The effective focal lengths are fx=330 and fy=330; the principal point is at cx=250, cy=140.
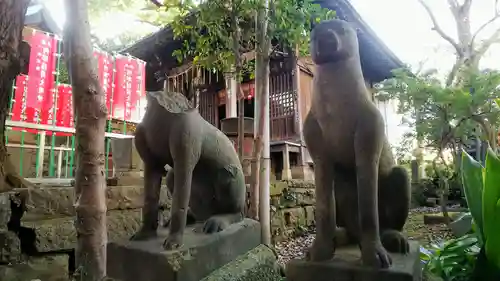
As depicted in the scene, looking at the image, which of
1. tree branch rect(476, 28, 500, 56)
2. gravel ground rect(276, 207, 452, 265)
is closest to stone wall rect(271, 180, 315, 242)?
gravel ground rect(276, 207, 452, 265)

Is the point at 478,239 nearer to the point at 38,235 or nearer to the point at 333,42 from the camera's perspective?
the point at 333,42

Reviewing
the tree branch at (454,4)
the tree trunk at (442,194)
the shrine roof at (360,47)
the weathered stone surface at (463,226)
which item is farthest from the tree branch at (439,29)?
the weathered stone surface at (463,226)

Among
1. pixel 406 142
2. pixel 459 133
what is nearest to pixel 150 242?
pixel 459 133

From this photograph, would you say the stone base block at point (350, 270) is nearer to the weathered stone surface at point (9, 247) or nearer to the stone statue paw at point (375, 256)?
the stone statue paw at point (375, 256)

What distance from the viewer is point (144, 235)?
5.56ft

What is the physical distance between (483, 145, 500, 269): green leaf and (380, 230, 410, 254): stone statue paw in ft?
2.39

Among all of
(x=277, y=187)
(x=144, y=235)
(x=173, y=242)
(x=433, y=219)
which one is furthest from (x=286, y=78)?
(x=173, y=242)

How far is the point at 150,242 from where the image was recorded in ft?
5.33

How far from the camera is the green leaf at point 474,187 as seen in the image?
6.44ft

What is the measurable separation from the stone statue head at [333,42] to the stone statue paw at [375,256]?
2.45ft

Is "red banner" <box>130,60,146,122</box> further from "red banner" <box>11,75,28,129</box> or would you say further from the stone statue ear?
the stone statue ear

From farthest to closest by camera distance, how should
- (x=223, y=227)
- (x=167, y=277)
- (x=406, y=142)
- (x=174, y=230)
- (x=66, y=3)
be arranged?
(x=406, y=142), (x=223, y=227), (x=174, y=230), (x=167, y=277), (x=66, y=3)

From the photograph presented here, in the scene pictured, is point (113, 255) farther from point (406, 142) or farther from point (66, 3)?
point (406, 142)

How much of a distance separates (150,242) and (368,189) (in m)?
1.06
